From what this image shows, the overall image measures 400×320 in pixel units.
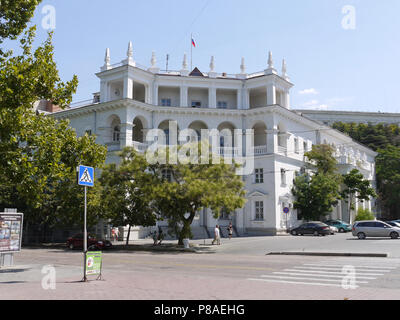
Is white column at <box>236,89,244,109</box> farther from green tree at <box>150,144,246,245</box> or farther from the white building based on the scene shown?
green tree at <box>150,144,246,245</box>

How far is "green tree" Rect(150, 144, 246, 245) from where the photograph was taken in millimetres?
28094

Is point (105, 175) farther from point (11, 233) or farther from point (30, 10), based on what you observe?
point (30, 10)

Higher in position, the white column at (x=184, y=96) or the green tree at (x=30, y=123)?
the white column at (x=184, y=96)

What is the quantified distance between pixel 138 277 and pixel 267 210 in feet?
98.8

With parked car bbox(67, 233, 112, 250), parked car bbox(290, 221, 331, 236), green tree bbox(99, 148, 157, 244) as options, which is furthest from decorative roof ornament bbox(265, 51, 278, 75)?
parked car bbox(67, 233, 112, 250)

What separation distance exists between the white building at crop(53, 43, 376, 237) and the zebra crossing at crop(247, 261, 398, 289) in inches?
1014

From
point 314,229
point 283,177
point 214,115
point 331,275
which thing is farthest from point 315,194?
point 331,275

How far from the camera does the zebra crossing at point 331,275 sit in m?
12.1

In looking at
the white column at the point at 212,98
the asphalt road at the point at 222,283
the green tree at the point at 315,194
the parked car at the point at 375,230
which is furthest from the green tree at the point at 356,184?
the asphalt road at the point at 222,283

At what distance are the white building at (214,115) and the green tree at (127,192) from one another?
904 centimetres

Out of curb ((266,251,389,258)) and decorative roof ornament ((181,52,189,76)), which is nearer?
curb ((266,251,389,258))

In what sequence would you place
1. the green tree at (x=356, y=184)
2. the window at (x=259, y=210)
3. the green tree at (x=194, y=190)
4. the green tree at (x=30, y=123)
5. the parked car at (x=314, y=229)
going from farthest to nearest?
1. the green tree at (x=356, y=184)
2. the window at (x=259, y=210)
3. the parked car at (x=314, y=229)
4. the green tree at (x=194, y=190)
5. the green tree at (x=30, y=123)

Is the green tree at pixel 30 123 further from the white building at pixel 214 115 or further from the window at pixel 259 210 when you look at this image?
the window at pixel 259 210
